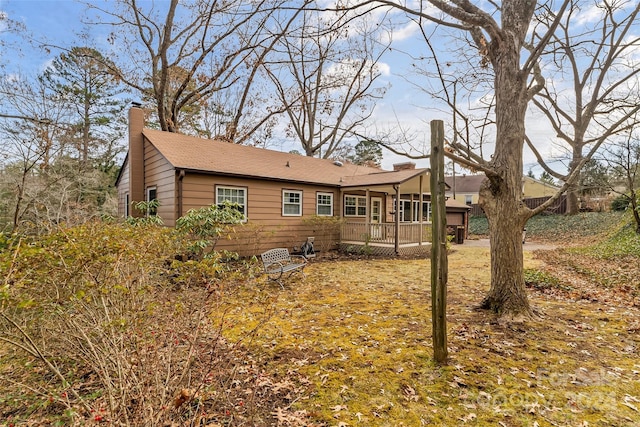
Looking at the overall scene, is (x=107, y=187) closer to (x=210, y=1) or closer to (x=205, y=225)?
(x=210, y=1)

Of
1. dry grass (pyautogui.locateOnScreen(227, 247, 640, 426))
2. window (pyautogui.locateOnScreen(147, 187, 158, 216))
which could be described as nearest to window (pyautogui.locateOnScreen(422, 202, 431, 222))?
dry grass (pyautogui.locateOnScreen(227, 247, 640, 426))

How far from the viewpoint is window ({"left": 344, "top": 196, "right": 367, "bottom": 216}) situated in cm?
1452

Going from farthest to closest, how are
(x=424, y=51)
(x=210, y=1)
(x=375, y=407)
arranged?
(x=210, y=1)
(x=424, y=51)
(x=375, y=407)

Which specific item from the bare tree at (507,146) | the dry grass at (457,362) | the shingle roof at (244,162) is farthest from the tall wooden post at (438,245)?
the shingle roof at (244,162)


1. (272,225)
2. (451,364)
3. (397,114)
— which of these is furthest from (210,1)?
(451,364)

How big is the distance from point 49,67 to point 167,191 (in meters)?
15.3

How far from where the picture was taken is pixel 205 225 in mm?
8281

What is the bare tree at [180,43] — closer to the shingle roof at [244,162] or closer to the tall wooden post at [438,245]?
the shingle roof at [244,162]

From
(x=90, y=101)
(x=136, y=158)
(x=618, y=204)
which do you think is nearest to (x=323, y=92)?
(x=136, y=158)

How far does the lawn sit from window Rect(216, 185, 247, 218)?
5.68 m

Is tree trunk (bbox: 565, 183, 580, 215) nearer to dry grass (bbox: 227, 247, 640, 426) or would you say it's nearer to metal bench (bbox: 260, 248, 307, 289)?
dry grass (bbox: 227, 247, 640, 426)

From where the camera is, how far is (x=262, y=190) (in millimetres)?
11438

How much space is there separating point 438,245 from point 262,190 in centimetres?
878

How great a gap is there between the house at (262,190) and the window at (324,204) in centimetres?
5
